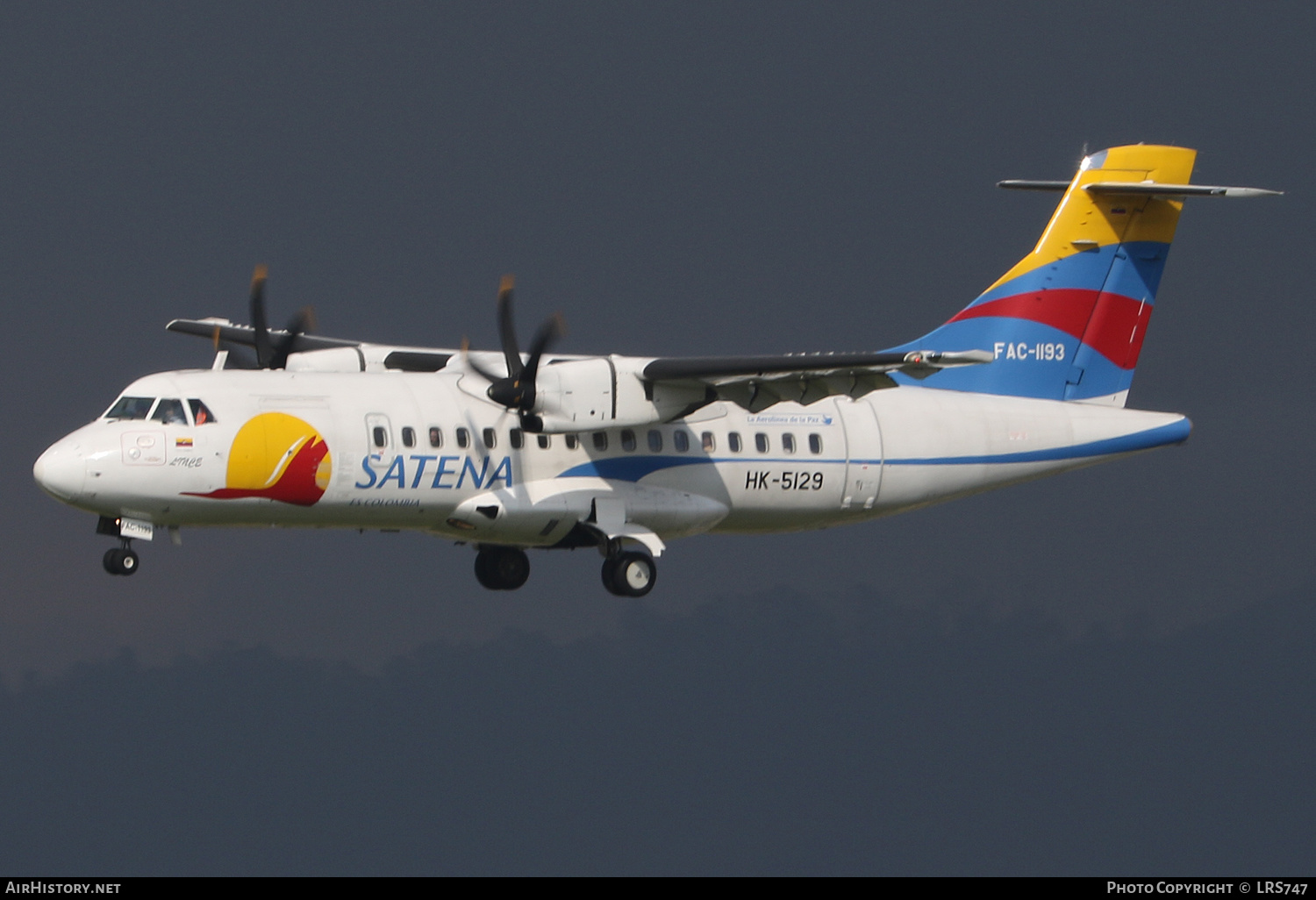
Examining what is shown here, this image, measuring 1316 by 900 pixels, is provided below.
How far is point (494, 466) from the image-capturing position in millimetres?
27375

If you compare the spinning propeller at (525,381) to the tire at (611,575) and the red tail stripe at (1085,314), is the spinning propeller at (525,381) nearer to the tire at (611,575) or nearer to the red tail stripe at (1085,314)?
the tire at (611,575)

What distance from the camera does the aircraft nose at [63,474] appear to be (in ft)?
82.7

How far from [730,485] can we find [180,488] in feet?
25.4

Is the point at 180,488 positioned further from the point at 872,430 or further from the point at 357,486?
the point at 872,430

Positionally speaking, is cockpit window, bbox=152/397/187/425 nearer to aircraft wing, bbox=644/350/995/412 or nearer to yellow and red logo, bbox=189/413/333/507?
yellow and red logo, bbox=189/413/333/507

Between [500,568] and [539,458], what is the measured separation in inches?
118

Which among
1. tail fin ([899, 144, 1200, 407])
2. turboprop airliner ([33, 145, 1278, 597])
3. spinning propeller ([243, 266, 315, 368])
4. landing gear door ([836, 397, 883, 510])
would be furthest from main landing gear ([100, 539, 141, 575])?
tail fin ([899, 144, 1200, 407])

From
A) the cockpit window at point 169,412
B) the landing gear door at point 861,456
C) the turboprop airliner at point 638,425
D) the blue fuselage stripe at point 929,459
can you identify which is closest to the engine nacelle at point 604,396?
the turboprop airliner at point 638,425

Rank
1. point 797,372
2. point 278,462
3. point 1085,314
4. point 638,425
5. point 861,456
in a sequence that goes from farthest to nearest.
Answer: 1. point 1085,314
2. point 861,456
3. point 638,425
4. point 797,372
5. point 278,462

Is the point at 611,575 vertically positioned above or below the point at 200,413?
below

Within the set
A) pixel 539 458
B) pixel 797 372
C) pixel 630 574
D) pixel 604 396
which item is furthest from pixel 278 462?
pixel 797 372

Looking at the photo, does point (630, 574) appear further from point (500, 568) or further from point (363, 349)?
point (363, 349)

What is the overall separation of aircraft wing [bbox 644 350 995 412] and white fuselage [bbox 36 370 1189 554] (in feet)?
3.48

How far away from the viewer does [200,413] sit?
2602cm
